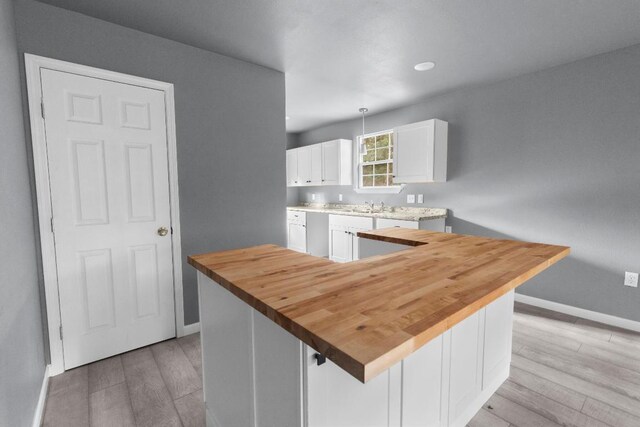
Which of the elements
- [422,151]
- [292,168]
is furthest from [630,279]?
[292,168]

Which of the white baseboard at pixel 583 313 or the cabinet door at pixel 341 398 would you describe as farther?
the white baseboard at pixel 583 313

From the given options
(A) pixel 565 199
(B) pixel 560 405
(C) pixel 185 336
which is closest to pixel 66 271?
(C) pixel 185 336

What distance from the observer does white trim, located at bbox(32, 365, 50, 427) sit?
60.9 inches

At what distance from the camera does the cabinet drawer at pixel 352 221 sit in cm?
418

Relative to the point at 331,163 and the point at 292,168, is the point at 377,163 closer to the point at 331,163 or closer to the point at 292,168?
the point at 331,163

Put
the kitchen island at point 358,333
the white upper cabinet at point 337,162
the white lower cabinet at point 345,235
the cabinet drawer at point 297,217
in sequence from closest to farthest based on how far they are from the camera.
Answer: the kitchen island at point 358,333, the white lower cabinet at point 345,235, the white upper cabinet at point 337,162, the cabinet drawer at point 297,217

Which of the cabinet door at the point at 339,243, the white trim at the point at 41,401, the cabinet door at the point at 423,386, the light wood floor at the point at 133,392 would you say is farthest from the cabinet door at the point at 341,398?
the cabinet door at the point at 339,243

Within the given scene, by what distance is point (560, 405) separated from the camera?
5.59 ft

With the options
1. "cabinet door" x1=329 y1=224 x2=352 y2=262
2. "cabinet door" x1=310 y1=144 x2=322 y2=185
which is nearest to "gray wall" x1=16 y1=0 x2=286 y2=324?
"cabinet door" x1=329 y1=224 x2=352 y2=262

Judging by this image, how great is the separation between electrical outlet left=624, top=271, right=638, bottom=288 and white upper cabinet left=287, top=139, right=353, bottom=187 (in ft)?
11.8

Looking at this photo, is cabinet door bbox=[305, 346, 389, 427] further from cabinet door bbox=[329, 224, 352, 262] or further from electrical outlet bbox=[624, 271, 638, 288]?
cabinet door bbox=[329, 224, 352, 262]

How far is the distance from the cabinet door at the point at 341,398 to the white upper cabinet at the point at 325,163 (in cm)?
431

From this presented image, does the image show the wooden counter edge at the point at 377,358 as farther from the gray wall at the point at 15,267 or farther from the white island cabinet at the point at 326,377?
the gray wall at the point at 15,267

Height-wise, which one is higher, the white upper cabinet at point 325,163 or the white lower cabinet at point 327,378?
the white upper cabinet at point 325,163
